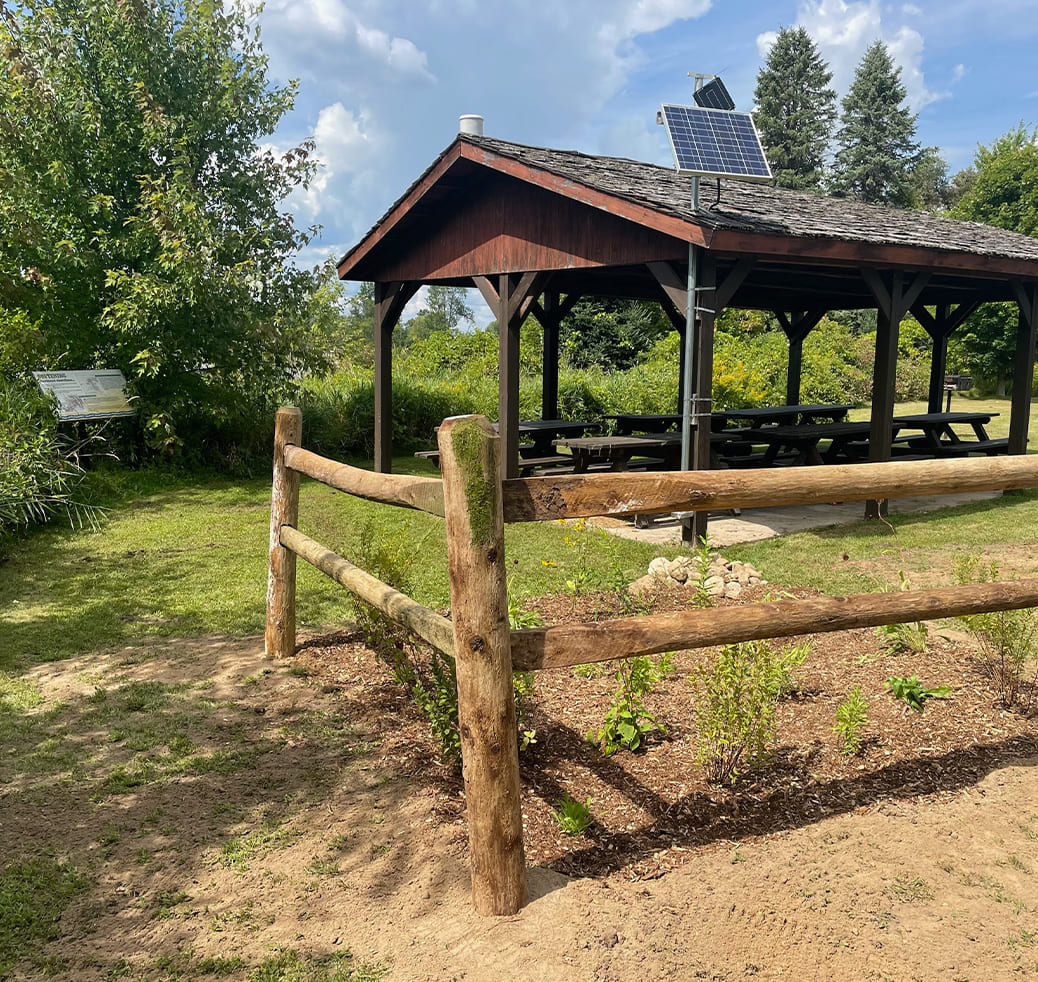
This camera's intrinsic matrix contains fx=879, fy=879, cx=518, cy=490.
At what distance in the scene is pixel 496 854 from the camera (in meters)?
2.68

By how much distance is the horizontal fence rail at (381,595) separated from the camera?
2900 mm

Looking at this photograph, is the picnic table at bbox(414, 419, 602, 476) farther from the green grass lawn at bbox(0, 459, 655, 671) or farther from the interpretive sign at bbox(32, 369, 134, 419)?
the interpretive sign at bbox(32, 369, 134, 419)

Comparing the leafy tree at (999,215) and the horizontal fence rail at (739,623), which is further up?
the leafy tree at (999,215)

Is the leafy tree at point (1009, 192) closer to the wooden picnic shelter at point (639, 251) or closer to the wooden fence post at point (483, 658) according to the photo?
the wooden picnic shelter at point (639, 251)

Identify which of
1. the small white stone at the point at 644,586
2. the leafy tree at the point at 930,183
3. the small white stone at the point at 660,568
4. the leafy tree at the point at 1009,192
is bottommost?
the small white stone at the point at 644,586

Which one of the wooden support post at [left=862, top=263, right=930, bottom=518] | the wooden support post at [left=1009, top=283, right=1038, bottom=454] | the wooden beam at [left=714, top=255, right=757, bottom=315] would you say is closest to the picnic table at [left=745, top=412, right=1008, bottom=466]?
the wooden support post at [left=1009, top=283, right=1038, bottom=454]

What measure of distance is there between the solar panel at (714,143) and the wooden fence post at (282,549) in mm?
4600

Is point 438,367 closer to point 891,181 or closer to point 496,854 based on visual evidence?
point 496,854

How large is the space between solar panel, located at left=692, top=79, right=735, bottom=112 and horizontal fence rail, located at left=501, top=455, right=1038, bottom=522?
21.2 feet

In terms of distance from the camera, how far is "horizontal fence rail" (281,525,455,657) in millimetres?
2900

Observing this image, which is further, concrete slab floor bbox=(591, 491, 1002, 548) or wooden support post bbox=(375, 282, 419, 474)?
wooden support post bbox=(375, 282, 419, 474)

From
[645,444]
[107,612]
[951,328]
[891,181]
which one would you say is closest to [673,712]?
[107,612]

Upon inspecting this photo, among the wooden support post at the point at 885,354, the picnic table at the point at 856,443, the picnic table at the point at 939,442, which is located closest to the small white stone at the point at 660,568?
the wooden support post at the point at 885,354

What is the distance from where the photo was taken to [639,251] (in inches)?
337
